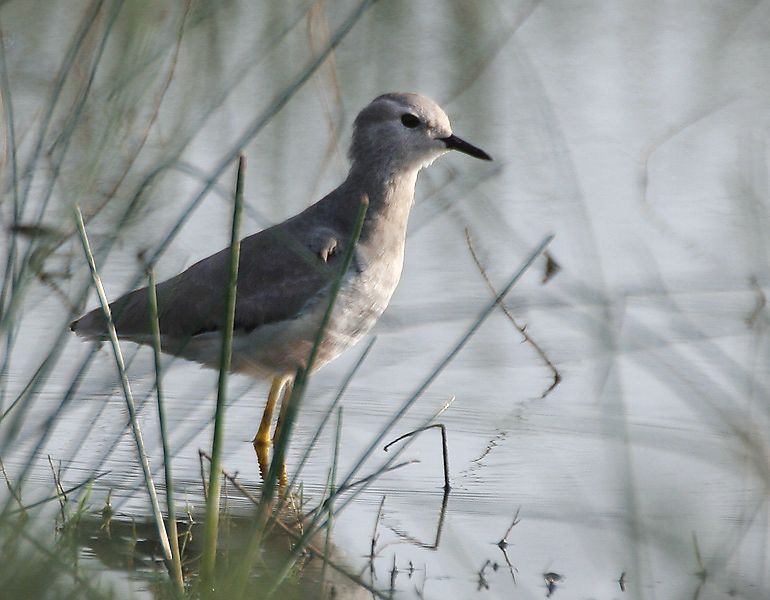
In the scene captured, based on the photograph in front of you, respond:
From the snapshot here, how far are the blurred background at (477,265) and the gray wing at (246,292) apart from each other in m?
0.26

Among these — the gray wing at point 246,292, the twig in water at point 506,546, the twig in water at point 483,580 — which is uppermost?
the gray wing at point 246,292

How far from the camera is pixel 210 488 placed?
2.90m

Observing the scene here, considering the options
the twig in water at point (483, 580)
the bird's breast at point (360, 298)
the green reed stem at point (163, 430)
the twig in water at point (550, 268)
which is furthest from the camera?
the twig in water at point (550, 268)

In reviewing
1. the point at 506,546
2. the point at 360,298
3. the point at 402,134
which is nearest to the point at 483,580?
the point at 506,546

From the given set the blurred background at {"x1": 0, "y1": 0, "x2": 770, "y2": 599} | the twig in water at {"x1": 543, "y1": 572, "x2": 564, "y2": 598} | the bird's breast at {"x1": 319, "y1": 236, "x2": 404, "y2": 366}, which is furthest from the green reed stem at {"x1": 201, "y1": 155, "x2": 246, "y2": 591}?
the bird's breast at {"x1": 319, "y1": 236, "x2": 404, "y2": 366}

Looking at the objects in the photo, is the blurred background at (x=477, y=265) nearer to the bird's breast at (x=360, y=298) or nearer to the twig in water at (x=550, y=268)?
the twig in water at (x=550, y=268)

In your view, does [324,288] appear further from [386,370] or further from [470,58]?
[470,58]

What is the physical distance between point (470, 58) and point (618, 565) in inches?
205

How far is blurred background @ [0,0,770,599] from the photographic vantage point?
321cm

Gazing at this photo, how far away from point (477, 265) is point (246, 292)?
911 millimetres

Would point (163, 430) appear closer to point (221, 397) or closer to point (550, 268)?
point (221, 397)

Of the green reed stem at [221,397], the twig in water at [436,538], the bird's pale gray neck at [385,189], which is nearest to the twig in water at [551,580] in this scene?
the twig in water at [436,538]

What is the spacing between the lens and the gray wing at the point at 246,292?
5.32 m

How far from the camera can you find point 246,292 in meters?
5.46
